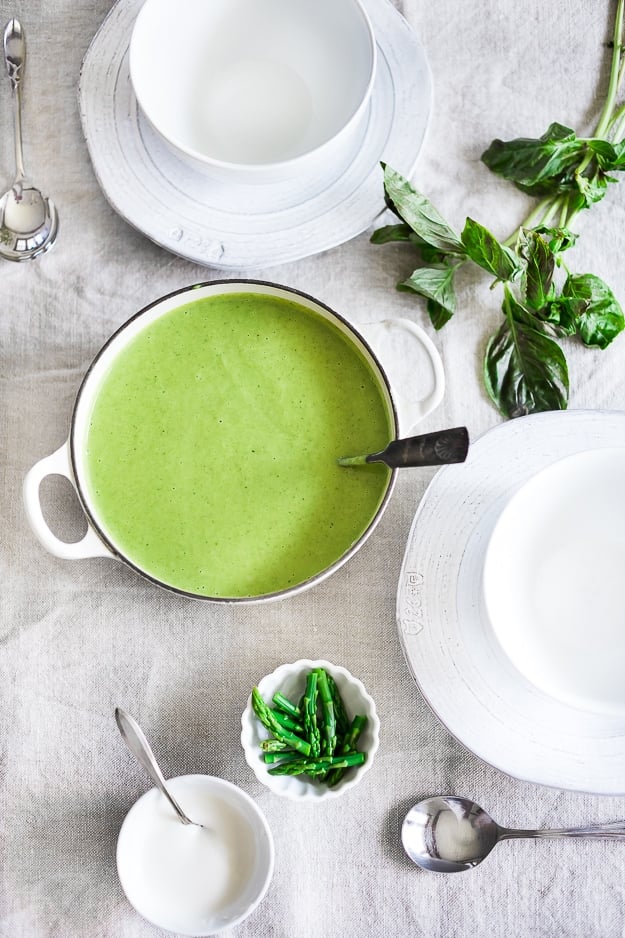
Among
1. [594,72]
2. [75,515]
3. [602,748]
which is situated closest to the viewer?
[602,748]

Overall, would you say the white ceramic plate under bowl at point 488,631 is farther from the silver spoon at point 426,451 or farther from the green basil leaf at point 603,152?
the green basil leaf at point 603,152

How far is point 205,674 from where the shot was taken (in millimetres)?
1288

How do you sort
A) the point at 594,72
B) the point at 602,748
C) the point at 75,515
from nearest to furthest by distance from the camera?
the point at 602,748 < the point at 75,515 < the point at 594,72

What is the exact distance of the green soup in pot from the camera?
123cm

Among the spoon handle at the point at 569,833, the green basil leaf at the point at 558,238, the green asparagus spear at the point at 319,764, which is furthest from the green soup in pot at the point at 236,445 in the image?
the spoon handle at the point at 569,833

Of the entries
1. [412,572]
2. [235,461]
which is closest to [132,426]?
[235,461]

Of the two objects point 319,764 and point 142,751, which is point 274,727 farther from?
point 142,751

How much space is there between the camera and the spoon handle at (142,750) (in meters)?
1.18

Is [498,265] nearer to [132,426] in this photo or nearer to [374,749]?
[132,426]

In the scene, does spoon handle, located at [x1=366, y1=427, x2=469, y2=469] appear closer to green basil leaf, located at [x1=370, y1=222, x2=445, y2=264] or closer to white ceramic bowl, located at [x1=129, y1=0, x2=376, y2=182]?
green basil leaf, located at [x1=370, y1=222, x2=445, y2=264]

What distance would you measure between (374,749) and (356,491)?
35 centimetres

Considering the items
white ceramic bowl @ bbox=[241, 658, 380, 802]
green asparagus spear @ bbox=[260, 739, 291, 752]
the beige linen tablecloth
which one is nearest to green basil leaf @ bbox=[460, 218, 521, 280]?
the beige linen tablecloth

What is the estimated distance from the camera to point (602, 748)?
1.18 m

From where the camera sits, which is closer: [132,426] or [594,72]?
[132,426]
